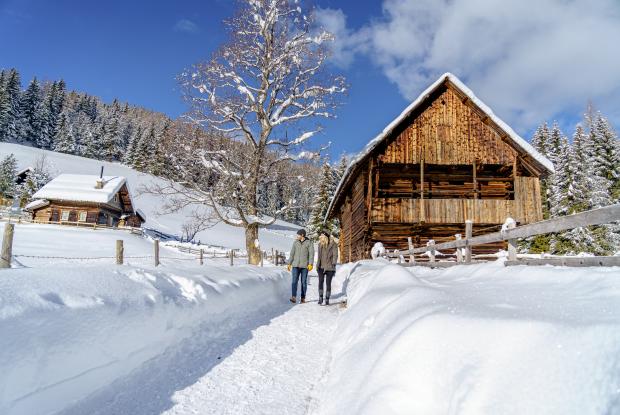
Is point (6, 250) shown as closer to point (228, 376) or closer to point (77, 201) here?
point (228, 376)

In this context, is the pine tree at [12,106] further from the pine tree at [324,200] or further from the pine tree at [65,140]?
the pine tree at [324,200]

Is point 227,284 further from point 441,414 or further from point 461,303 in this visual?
point 441,414

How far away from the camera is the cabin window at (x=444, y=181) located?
55.5 ft

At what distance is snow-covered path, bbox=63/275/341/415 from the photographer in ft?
10.9

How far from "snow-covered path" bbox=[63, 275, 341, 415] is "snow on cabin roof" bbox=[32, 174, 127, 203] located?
147 feet

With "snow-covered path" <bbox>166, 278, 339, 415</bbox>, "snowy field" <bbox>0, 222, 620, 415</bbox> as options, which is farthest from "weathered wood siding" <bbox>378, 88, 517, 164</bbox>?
"snow-covered path" <bbox>166, 278, 339, 415</bbox>

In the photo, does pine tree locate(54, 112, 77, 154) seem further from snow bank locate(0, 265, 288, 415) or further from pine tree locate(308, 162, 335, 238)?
snow bank locate(0, 265, 288, 415)

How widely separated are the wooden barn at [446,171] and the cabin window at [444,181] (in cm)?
4

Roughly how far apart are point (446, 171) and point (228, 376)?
15.1m

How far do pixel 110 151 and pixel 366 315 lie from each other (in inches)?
3856

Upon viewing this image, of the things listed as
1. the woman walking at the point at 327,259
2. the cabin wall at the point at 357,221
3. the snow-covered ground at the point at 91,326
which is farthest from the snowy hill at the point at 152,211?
the snow-covered ground at the point at 91,326

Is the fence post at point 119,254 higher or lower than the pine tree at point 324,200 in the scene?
lower

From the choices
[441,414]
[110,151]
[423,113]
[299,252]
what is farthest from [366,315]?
[110,151]

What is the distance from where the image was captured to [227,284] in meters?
7.43
